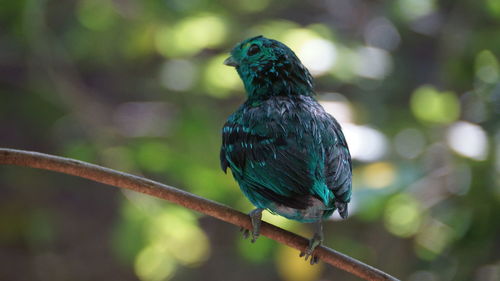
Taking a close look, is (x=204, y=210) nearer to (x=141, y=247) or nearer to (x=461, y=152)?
(x=141, y=247)

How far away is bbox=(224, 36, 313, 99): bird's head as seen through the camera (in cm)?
325

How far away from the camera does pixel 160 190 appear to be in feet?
7.73

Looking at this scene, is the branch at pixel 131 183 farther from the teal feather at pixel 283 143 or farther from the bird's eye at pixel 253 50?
the bird's eye at pixel 253 50

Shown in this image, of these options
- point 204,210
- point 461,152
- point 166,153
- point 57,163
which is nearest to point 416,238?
point 461,152

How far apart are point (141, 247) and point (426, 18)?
3767 millimetres

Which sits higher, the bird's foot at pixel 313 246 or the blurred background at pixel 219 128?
the bird's foot at pixel 313 246

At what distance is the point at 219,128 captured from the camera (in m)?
5.15

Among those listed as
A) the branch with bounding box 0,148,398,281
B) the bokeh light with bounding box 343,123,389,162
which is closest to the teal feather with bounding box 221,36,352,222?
the branch with bounding box 0,148,398,281

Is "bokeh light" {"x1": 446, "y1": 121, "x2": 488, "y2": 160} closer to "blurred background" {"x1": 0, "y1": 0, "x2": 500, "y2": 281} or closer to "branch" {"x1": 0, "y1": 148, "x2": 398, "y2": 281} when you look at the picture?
"blurred background" {"x1": 0, "y1": 0, "x2": 500, "y2": 281}

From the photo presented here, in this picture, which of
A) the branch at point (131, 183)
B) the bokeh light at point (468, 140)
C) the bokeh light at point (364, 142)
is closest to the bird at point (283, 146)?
the branch at point (131, 183)

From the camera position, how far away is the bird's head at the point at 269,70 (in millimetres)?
3246

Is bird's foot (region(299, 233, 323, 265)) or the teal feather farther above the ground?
the teal feather

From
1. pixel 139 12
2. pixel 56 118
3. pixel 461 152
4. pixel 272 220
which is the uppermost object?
pixel 139 12

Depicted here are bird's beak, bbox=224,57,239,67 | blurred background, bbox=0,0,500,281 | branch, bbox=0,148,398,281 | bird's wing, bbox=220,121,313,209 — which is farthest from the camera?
blurred background, bbox=0,0,500,281
